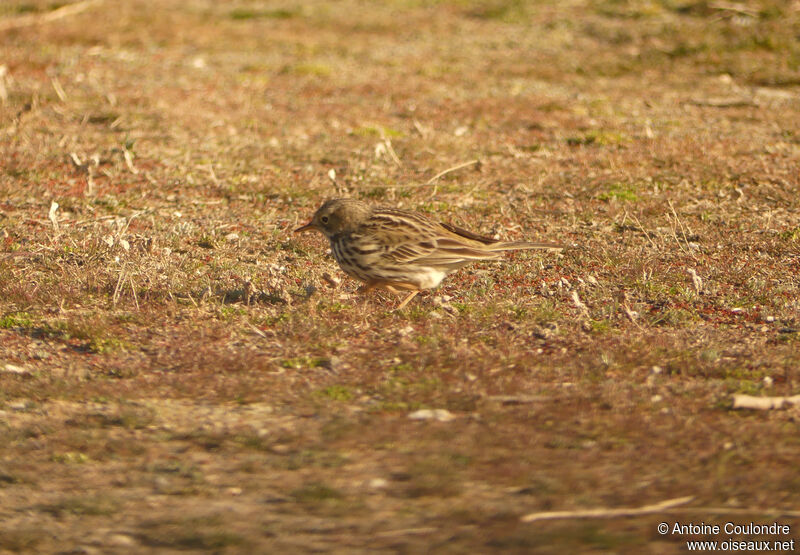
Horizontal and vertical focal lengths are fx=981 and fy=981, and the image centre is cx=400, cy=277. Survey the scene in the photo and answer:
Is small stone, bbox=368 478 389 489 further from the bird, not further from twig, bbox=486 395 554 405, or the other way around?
the bird

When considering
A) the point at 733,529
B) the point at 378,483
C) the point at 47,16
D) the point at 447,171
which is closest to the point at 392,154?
the point at 447,171

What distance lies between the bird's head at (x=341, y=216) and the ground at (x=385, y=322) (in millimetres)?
605

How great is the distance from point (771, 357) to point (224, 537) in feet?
15.0

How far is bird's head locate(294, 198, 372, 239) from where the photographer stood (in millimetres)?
9109

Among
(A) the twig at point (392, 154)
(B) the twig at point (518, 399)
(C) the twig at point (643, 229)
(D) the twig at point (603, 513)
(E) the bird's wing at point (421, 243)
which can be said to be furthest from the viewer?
(A) the twig at point (392, 154)

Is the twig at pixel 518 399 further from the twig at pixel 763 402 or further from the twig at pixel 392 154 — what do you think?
the twig at pixel 392 154

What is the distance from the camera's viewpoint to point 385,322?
8.64m

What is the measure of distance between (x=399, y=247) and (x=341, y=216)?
70cm

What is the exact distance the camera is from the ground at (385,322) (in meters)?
5.69

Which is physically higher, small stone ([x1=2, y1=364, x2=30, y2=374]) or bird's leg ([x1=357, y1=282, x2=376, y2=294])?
bird's leg ([x1=357, y1=282, x2=376, y2=294])

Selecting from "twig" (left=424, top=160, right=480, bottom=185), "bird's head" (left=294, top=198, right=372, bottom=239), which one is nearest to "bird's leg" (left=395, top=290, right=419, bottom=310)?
"bird's head" (left=294, top=198, right=372, bottom=239)

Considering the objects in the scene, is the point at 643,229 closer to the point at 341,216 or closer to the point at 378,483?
the point at 341,216

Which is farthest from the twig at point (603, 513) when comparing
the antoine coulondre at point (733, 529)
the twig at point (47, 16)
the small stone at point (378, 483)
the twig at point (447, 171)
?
the twig at point (47, 16)

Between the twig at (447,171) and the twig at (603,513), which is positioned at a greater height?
the twig at (447,171)
